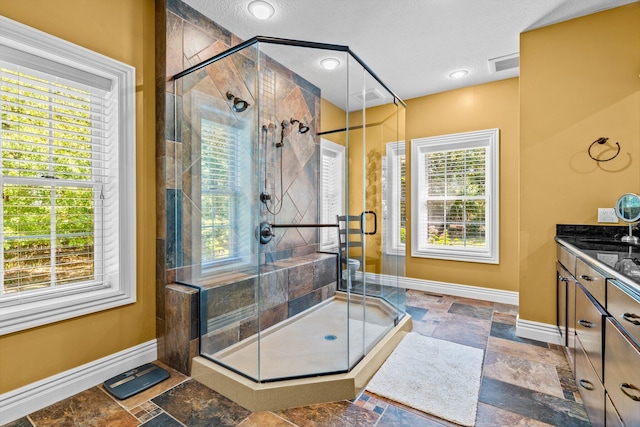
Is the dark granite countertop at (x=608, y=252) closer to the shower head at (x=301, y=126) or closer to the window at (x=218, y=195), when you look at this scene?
the window at (x=218, y=195)

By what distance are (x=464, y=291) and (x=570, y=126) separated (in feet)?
7.02

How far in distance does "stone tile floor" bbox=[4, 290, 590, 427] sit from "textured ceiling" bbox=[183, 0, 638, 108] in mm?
2298

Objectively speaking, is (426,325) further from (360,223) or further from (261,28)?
(261,28)

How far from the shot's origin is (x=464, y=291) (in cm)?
370

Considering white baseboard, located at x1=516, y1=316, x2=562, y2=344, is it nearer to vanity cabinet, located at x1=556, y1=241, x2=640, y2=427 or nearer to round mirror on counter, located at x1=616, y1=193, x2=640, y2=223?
vanity cabinet, located at x1=556, y1=241, x2=640, y2=427

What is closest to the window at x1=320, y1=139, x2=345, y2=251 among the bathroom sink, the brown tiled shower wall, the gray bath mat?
A: the brown tiled shower wall

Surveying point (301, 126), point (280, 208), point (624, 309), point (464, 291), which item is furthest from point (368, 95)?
point (464, 291)

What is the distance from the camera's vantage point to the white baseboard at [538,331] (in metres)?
2.45

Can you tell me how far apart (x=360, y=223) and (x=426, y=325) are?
128 centimetres

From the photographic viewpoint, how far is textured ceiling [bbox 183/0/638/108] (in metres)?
2.25

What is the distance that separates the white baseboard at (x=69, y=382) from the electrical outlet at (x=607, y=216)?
11.5 feet

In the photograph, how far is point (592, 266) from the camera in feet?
4.66

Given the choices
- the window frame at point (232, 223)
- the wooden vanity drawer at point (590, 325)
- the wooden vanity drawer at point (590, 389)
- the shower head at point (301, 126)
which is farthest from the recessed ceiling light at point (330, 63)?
the wooden vanity drawer at point (590, 389)

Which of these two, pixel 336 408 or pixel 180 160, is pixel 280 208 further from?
pixel 336 408
